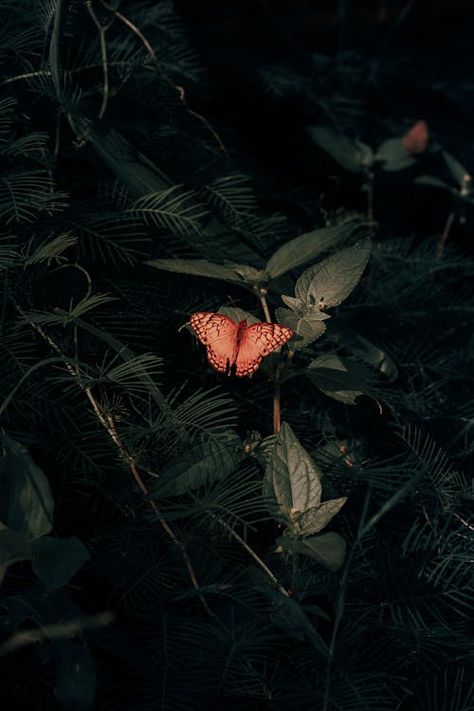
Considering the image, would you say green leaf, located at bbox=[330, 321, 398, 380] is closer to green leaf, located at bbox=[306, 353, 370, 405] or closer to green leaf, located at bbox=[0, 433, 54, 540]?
green leaf, located at bbox=[306, 353, 370, 405]

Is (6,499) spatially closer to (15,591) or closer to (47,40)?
(15,591)

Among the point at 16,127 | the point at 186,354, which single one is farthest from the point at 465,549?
the point at 16,127

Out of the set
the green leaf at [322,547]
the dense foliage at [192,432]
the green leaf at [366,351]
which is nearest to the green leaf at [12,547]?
the dense foliage at [192,432]

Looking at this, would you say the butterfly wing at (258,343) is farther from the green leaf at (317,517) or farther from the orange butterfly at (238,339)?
the green leaf at (317,517)

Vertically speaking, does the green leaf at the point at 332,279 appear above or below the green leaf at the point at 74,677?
above

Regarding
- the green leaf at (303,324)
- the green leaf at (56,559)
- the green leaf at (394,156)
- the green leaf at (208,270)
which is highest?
the green leaf at (208,270)

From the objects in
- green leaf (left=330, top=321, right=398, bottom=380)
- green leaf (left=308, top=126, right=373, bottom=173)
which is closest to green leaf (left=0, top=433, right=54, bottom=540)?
green leaf (left=330, top=321, right=398, bottom=380)

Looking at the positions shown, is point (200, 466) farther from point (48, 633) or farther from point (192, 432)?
point (48, 633)
